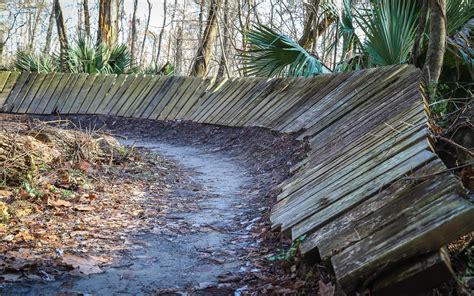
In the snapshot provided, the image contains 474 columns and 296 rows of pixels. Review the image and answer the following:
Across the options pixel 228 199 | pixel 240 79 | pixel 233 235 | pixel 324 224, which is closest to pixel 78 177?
pixel 228 199

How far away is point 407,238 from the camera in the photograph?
4.89 feet

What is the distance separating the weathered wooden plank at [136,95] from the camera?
9.12 m

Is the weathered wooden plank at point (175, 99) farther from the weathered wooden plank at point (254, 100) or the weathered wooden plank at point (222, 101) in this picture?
the weathered wooden plank at point (254, 100)

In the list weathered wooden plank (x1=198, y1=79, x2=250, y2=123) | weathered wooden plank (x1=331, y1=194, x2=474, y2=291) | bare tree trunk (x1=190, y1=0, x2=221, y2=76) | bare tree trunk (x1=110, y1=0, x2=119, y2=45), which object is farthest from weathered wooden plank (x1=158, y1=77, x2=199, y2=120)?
weathered wooden plank (x1=331, y1=194, x2=474, y2=291)

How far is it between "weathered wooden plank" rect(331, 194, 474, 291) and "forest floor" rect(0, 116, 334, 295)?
276 millimetres

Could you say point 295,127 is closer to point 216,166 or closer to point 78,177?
point 216,166

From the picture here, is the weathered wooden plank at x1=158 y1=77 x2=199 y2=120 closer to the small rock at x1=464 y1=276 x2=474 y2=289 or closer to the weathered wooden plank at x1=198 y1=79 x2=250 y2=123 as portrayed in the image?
the weathered wooden plank at x1=198 y1=79 x2=250 y2=123

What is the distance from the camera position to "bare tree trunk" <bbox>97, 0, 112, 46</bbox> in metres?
12.9

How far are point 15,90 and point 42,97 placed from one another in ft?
3.12

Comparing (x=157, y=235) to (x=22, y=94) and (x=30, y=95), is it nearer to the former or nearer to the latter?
(x=30, y=95)

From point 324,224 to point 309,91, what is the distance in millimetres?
4083

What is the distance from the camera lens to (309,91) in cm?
600

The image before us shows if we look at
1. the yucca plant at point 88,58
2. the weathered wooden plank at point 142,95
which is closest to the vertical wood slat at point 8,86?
the yucca plant at point 88,58

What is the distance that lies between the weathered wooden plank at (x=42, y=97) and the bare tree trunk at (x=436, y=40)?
868cm
